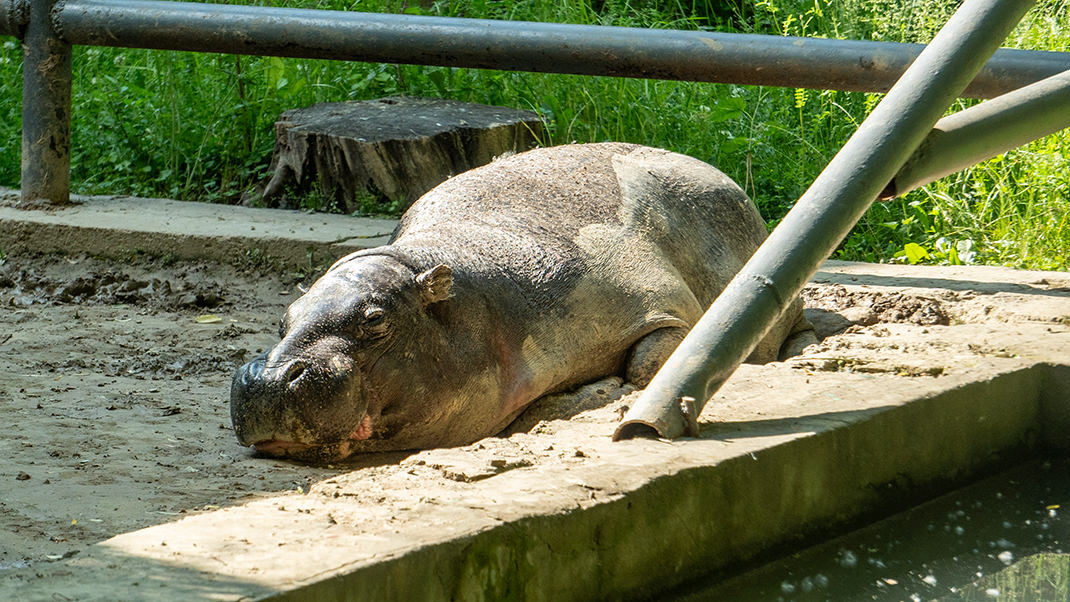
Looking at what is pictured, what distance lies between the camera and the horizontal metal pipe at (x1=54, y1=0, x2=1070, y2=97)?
14.6 ft

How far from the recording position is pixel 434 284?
3.38m

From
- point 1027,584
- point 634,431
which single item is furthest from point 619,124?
point 1027,584

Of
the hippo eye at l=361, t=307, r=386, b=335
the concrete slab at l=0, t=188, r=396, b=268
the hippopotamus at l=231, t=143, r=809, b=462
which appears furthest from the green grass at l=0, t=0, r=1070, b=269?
the hippo eye at l=361, t=307, r=386, b=335

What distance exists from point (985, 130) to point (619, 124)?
11.0 ft

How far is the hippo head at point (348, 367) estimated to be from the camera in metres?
3.11

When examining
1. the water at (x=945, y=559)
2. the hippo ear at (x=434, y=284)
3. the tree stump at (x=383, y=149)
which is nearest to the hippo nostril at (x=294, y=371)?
the hippo ear at (x=434, y=284)

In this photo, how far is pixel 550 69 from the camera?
493 centimetres

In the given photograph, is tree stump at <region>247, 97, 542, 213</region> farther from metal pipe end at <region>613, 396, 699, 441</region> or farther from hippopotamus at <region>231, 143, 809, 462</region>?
metal pipe end at <region>613, 396, 699, 441</region>

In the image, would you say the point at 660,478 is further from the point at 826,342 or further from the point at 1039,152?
the point at 1039,152

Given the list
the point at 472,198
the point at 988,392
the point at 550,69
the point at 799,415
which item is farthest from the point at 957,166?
the point at 550,69

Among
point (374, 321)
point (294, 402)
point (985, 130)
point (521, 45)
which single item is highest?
point (985, 130)

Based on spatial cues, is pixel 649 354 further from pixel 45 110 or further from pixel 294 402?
pixel 45 110

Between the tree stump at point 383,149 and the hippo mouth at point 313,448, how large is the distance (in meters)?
2.85

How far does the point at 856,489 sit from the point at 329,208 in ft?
12.8
